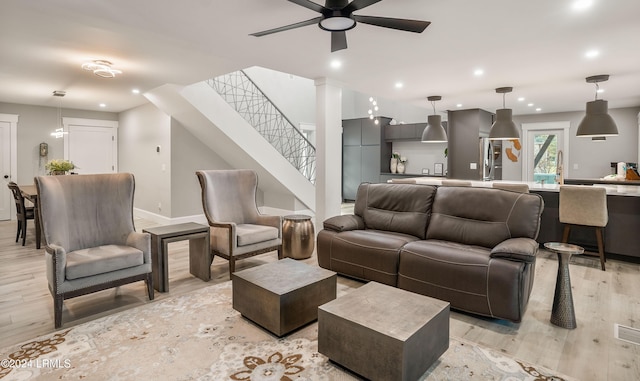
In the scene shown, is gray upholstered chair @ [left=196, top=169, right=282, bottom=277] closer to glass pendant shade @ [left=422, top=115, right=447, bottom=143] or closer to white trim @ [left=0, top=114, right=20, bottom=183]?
glass pendant shade @ [left=422, top=115, right=447, bottom=143]

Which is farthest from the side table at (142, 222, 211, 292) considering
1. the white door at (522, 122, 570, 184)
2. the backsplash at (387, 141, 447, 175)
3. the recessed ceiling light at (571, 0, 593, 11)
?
the white door at (522, 122, 570, 184)

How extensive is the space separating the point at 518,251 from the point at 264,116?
653 centimetres

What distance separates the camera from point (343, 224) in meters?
4.03

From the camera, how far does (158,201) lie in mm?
7305

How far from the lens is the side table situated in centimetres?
346

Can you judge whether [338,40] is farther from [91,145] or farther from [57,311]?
[91,145]

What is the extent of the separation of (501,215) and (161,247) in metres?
3.33

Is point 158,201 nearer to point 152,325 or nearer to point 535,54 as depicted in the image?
point 152,325

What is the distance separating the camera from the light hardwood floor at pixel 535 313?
2.39 meters

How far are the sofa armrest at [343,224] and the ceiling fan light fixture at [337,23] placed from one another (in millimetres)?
2094

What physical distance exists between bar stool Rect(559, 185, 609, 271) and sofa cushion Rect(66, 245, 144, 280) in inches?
195

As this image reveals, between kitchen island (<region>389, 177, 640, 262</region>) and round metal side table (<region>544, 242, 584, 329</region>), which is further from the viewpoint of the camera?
kitchen island (<region>389, 177, 640, 262</region>)

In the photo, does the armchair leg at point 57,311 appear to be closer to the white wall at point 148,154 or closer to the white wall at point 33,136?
the white wall at point 148,154

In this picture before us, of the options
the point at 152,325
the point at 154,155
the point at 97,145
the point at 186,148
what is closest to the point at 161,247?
the point at 152,325
